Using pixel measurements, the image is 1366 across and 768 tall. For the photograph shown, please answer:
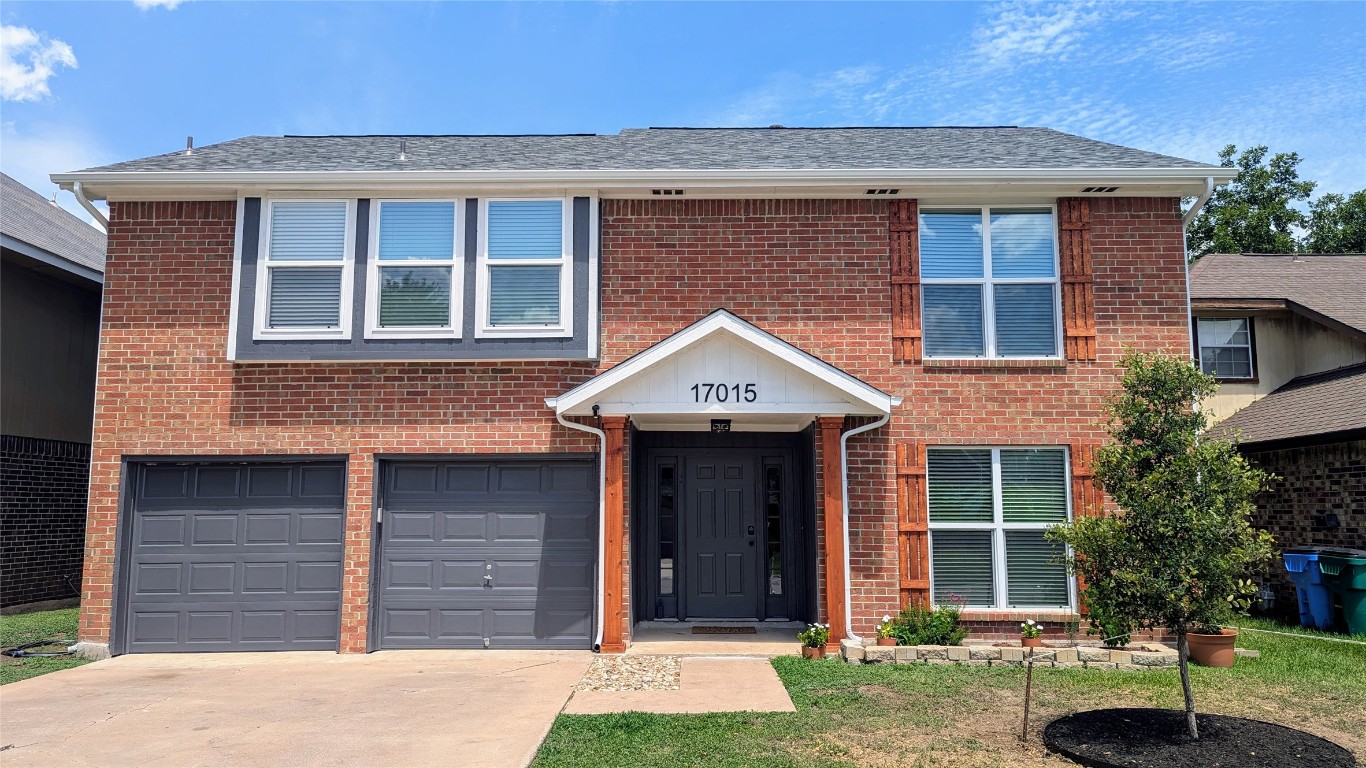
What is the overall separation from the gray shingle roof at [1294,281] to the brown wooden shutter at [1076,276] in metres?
5.44

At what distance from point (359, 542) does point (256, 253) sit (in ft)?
11.4

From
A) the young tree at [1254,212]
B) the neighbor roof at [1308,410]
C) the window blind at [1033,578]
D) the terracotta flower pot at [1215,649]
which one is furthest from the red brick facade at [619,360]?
the young tree at [1254,212]

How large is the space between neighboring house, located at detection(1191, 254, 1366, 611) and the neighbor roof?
0.08ft

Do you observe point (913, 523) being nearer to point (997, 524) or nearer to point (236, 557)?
point (997, 524)

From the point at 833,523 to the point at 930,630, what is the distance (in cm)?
150

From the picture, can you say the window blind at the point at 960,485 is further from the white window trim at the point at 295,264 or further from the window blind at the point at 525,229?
the white window trim at the point at 295,264

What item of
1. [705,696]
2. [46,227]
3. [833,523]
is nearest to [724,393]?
[833,523]

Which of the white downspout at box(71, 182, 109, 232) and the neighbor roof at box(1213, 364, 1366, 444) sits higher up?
the white downspout at box(71, 182, 109, 232)

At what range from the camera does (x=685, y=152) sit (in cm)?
1140

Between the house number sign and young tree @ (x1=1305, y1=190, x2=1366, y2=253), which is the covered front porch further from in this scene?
young tree @ (x1=1305, y1=190, x2=1366, y2=253)

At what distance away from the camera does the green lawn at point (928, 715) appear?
594cm

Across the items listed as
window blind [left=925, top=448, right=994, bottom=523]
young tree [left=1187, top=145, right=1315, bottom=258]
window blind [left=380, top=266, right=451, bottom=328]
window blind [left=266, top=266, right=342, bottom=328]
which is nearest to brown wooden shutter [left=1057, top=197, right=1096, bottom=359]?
window blind [left=925, top=448, right=994, bottom=523]

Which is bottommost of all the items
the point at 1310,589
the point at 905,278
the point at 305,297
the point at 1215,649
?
the point at 1215,649

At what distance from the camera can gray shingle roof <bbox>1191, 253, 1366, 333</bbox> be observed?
14305mm
